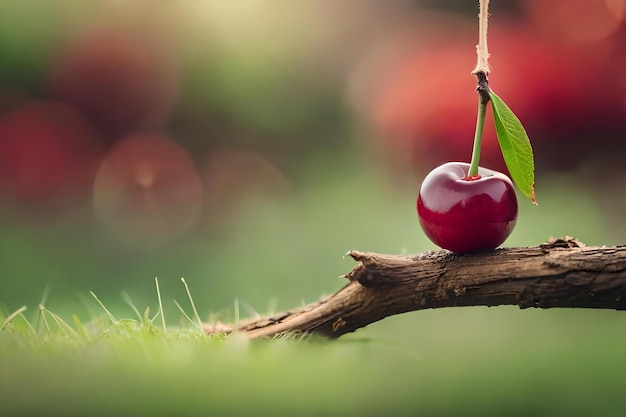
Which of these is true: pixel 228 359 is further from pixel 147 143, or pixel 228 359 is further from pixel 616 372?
pixel 147 143

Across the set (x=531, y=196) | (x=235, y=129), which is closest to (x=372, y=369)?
(x=531, y=196)

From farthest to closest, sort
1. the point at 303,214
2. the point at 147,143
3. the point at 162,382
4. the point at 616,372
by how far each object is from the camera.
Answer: the point at 147,143, the point at 303,214, the point at 616,372, the point at 162,382

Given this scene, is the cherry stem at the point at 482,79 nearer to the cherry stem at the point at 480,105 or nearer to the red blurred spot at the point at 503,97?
the cherry stem at the point at 480,105

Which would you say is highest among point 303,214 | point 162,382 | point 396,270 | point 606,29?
point 606,29

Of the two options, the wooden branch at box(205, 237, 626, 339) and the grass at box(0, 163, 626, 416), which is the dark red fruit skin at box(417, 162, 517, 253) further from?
the grass at box(0, 163, 626, 416)

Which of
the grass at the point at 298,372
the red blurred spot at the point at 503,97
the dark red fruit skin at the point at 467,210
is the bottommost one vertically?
the grass at the point at 298,372

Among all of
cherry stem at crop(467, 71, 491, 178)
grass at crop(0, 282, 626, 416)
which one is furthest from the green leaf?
grass at crop(0, 282, 626, 416)

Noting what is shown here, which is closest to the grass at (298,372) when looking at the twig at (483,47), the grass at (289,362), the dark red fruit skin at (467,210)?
the grass at (289,362)
